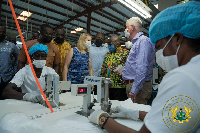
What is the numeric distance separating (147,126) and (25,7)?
997 centimetres

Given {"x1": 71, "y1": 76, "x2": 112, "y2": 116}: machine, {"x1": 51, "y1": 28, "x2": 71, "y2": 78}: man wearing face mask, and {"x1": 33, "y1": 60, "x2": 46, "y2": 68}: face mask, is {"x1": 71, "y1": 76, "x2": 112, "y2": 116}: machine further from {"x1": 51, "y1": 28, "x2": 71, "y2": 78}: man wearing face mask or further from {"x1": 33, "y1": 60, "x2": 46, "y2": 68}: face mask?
{"x1": 51, "y1": 28, "x2": 71, "y2": 78}: man wearing face mask

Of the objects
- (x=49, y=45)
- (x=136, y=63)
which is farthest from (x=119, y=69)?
(x=49, y=45)

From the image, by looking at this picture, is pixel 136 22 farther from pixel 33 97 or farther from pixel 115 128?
pixel 115 128

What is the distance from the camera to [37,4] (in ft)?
29.1

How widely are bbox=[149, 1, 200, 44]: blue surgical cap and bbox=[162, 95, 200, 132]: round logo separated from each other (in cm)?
33

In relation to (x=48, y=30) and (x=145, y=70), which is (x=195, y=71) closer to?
(x=145, y=70)

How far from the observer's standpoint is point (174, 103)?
24.2 inches

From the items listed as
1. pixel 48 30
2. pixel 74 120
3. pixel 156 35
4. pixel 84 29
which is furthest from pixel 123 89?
pixel 84 29

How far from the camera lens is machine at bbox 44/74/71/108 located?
5.00ft

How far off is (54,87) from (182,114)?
1169 millimetres

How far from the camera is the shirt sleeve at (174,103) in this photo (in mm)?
591

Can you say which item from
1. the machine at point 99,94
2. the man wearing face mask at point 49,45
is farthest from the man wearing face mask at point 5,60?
the machine at point 99,94

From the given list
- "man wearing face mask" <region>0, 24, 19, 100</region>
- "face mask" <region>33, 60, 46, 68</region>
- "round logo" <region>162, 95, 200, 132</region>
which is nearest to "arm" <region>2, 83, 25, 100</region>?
"face mask" <region>33, 60, 46, 68</region>

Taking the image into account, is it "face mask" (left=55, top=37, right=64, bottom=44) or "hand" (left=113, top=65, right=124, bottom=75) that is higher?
"face mask" (left=55, top=37, right=64, bottom=44)
